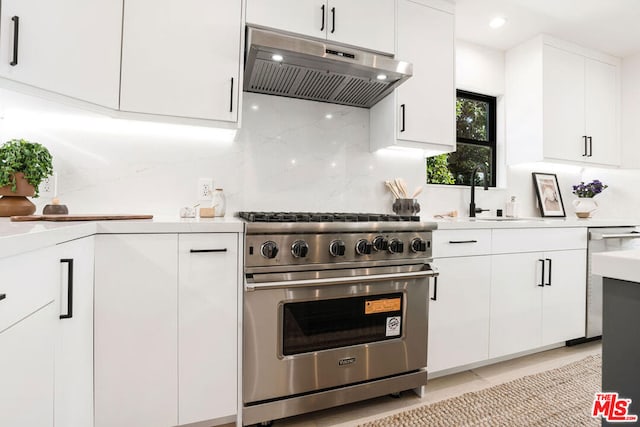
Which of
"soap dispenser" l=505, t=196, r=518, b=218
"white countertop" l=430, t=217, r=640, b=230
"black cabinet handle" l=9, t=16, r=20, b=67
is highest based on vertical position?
"black cabinet handle" l=9, t=16, r=20, b=67

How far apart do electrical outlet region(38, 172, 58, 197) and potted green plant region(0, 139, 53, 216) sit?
22 cm

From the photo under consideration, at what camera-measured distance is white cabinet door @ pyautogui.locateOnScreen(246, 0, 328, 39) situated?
1825 mm

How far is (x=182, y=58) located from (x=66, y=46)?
1.59 ft

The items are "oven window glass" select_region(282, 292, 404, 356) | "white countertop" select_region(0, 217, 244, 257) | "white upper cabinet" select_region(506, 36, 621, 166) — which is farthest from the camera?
"white upper cabinet" select_region(506, 36, 621, 166)

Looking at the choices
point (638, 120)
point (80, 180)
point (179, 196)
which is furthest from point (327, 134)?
point (638, 120)

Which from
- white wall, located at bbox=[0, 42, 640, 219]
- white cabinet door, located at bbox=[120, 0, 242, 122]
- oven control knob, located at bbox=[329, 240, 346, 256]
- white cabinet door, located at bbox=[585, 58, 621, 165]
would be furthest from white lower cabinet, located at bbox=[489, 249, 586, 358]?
white cabinet door, located at bbox=[120, 0, 242, 122]

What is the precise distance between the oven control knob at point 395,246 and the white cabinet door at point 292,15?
1.26m

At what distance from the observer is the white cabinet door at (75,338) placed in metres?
1.04

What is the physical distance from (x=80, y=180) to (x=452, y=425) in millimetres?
2333

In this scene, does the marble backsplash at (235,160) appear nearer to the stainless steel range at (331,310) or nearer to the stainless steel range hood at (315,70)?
the stainless steel range hood at (315,70)

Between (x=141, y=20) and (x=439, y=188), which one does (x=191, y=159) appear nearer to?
(x=141, y=20)

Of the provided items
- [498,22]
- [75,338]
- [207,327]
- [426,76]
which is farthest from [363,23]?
[75,338]

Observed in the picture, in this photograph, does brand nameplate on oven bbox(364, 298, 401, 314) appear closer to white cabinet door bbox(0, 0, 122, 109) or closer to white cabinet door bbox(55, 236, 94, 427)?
white cabinet door bbox(55, 236, 94, 427)

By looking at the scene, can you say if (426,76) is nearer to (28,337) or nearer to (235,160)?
(235,160)
